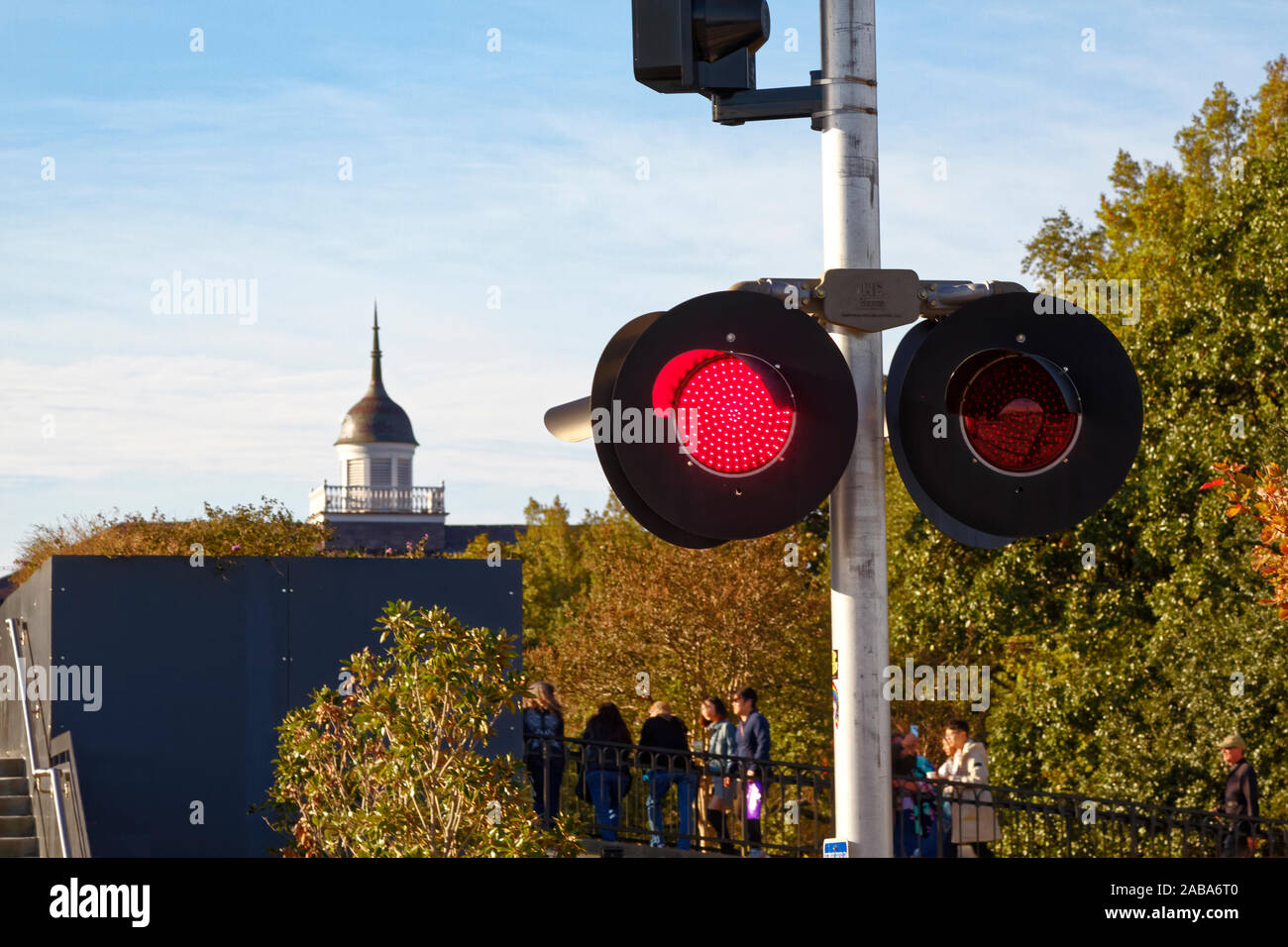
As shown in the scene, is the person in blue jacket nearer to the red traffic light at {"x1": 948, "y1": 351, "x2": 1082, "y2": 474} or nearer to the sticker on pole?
the red traffic light at {"x1": 948, "y1": 351, "x2": 1082, "y2": 474}

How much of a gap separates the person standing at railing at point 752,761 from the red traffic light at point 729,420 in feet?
35.3

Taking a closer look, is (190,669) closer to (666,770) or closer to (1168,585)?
(666,770)

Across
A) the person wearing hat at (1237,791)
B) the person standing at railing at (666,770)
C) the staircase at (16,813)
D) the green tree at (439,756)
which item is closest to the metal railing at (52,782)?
the staircase at (16,813)

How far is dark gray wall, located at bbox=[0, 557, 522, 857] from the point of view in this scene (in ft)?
41.9

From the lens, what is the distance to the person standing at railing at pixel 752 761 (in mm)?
13609

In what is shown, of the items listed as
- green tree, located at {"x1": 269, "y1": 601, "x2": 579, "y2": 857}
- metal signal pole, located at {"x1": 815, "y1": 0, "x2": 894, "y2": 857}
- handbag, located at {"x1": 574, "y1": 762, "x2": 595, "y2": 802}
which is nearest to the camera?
metal signal pole, located at {"x1": 815, "y1": 0, "x2": 894, "y2": 857}

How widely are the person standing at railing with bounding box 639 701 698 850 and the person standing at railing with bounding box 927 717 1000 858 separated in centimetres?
238

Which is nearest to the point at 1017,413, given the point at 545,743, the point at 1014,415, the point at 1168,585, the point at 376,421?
the point at 1014,415

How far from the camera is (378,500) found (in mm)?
110750

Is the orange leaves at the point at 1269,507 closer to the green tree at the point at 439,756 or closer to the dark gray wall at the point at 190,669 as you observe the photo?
the green tree at the point at 439,756

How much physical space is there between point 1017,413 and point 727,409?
0.60m

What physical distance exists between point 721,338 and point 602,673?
31.6 m

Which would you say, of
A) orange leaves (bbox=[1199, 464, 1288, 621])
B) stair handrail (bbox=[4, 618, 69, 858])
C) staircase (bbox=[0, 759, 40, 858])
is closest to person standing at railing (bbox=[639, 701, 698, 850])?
stair handrail (bbox=[4, 618, 69, 858])
